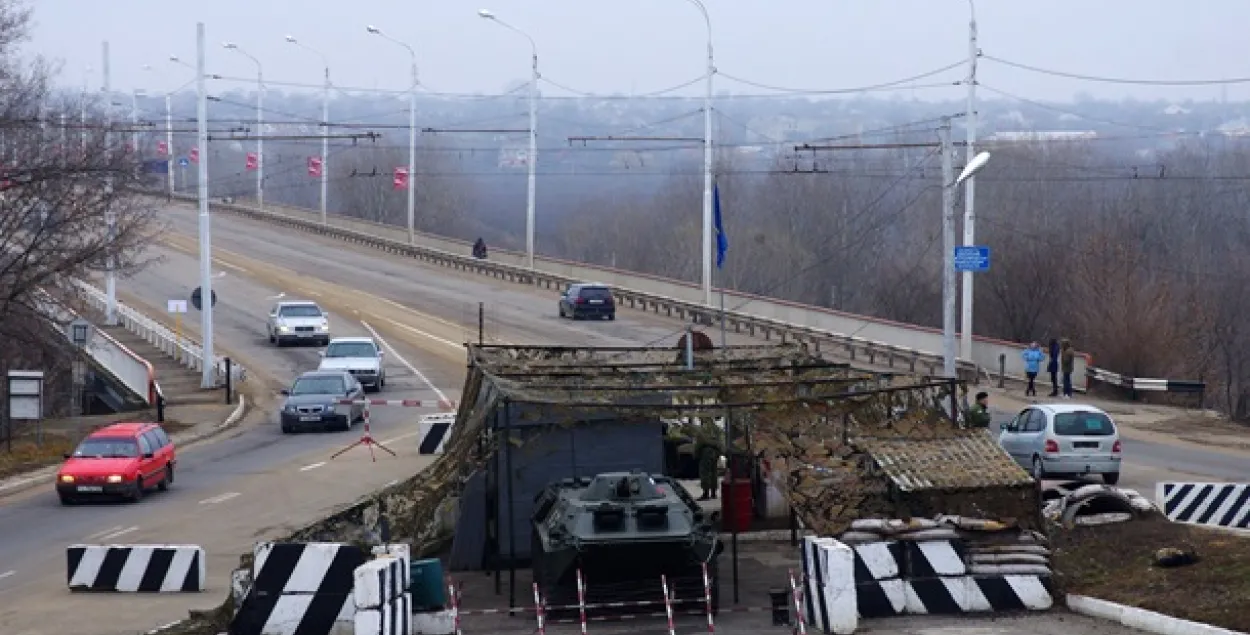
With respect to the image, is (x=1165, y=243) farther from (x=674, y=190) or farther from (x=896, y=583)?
(x=896, y=583)

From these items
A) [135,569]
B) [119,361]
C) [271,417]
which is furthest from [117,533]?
[119,361]

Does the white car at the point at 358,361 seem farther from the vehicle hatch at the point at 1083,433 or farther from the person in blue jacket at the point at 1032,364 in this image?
the vehicle hatch at the point at 1083,433

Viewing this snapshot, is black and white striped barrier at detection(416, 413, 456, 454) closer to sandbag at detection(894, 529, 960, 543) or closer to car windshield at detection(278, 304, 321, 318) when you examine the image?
sandbag at detection(894, 529, 960, 543)

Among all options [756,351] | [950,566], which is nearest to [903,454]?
[950,566]

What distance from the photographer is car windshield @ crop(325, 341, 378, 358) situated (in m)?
51.2

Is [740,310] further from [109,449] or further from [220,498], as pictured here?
[109,449]

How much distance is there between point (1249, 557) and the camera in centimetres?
1867

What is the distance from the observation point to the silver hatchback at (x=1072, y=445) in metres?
31.1

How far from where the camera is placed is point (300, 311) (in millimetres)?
60875

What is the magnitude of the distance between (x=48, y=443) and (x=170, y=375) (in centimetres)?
1250

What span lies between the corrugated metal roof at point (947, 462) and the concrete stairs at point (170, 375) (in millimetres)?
33170

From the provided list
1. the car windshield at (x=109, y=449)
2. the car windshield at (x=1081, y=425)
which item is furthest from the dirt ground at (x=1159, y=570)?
the car windshield at (x=109, y=449)

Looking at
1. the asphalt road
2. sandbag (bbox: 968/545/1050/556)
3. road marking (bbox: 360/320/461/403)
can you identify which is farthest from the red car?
sandbag (bbox: 968/545/1050/556)

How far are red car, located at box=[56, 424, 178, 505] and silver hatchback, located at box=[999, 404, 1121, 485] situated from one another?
53.7 feet
